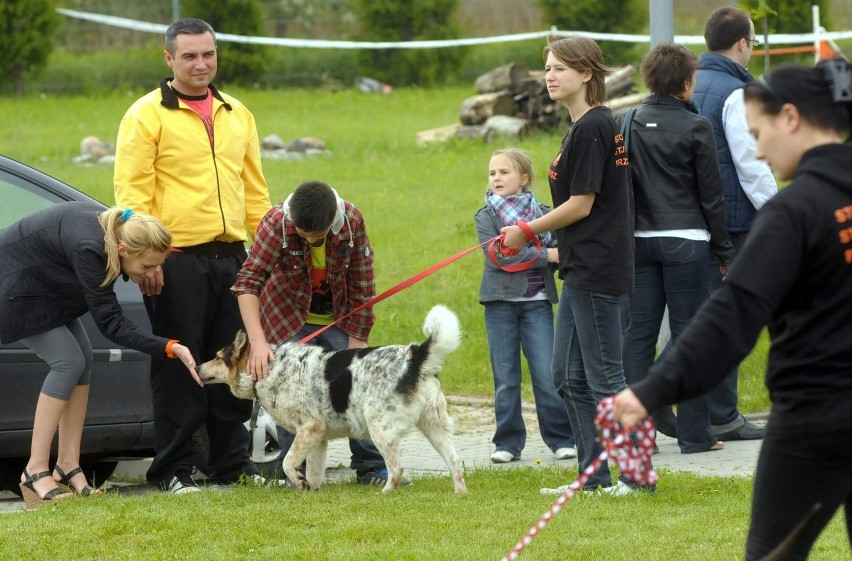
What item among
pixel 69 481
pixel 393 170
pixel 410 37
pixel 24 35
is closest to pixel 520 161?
pixel 69 481

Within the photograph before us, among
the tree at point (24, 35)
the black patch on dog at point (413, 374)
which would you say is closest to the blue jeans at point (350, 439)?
the black patch on dog at point (413, 374)

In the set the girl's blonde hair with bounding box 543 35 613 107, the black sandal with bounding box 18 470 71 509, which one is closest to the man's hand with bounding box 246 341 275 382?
the black sandal with bounding box 18 470 71 509

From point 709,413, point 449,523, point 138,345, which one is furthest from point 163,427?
point 709,413

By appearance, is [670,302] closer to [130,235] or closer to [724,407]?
[724,407]

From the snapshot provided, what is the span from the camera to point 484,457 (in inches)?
314

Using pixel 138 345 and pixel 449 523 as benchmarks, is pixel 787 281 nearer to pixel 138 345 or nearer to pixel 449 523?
pixel 449 523

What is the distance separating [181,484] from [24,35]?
69.0 ft

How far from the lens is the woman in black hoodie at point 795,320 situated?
3.24 metres

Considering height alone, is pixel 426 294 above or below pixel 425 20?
below

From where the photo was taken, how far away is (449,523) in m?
5.60

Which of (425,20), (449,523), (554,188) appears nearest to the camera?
(449,523)

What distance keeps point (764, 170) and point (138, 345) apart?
3663 mm

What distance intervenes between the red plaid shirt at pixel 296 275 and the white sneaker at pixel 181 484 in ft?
2.91

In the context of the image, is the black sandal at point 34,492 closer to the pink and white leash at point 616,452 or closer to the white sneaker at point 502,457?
the white sneaker at point 502,457
